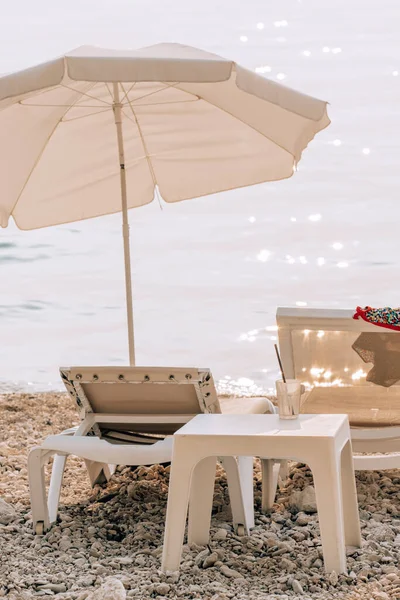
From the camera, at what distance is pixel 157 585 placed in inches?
130

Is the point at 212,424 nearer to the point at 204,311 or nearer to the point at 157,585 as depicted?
the point at 157,585

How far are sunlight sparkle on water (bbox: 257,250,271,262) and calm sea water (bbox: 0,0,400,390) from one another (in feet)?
0.12

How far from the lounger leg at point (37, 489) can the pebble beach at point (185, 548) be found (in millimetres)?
68

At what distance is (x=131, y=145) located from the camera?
226 inches

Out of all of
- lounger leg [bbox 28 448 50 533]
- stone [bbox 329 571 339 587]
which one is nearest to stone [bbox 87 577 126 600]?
stone [bbox 329 571 339 587]

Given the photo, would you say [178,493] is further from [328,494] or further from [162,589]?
[328,494]

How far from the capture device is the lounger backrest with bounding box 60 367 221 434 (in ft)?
12.9

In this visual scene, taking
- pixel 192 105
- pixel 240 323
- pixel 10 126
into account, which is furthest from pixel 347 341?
pixel 240 323

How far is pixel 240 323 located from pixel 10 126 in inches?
319

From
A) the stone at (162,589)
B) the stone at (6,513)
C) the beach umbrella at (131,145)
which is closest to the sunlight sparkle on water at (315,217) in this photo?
the beach umbrella at (131,145)

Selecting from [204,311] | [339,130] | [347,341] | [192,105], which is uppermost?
[192,105]

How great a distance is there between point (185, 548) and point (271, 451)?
A: 2.18 ft

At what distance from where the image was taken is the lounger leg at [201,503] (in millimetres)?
3748

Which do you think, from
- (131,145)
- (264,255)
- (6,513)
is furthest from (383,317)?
(264,255)
